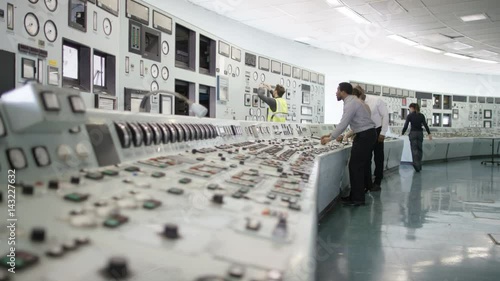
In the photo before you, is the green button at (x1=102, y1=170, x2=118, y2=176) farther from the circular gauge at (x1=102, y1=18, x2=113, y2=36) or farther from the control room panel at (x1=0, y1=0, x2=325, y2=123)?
the circular gauge at (x1=102, y1=18, x2=113, y2=36)

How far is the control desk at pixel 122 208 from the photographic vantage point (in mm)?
604

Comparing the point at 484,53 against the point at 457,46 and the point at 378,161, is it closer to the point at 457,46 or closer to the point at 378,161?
the point at 457,46

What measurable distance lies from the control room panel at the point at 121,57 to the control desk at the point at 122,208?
4.11ft

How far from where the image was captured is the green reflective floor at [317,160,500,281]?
2.22m

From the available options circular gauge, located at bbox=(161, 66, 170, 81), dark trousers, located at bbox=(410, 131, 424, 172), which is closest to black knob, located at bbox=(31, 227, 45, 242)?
circular gauge, located at bbox=(161, 66, 170, 81)

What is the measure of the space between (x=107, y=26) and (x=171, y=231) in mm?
2524

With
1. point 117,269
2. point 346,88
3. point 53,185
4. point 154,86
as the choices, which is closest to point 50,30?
point 154,86

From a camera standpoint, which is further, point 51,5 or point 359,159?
point 359,159

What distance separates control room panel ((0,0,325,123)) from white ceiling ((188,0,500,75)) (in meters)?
1.87

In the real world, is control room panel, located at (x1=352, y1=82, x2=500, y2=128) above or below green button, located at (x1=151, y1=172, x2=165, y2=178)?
above

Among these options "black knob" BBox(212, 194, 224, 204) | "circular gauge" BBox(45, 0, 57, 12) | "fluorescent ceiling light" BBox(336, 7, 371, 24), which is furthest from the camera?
"fluorescent ceiling light" BBox(336, 7, 371, 24)

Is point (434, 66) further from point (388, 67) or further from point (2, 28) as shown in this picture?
point (2, 28)

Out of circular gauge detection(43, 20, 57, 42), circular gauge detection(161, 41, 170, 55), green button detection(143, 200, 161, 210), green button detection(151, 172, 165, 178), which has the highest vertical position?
circular gauge detection(161, 41, 170, 55)

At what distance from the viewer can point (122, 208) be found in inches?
31.3
